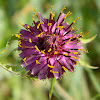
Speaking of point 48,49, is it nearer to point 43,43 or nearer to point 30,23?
point 43,43

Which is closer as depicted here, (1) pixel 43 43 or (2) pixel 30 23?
(1) pixel 43 43

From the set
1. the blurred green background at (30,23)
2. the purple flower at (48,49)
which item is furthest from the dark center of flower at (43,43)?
the blurred green background at (30,23)

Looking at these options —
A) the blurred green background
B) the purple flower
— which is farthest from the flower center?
the blurred green background

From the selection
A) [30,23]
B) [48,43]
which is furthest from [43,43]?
[30,23]

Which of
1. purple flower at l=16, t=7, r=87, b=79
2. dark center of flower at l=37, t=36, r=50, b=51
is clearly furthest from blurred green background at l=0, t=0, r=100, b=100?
dark center of flower at l=37, t=36, r=50, b=51

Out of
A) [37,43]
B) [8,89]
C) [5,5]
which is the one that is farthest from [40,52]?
[5,5]

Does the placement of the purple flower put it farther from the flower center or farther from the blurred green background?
the blurred green background

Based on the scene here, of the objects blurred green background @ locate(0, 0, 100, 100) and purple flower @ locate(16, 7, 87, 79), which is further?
blurred green background @ locate(0, 0, 100, 100)
